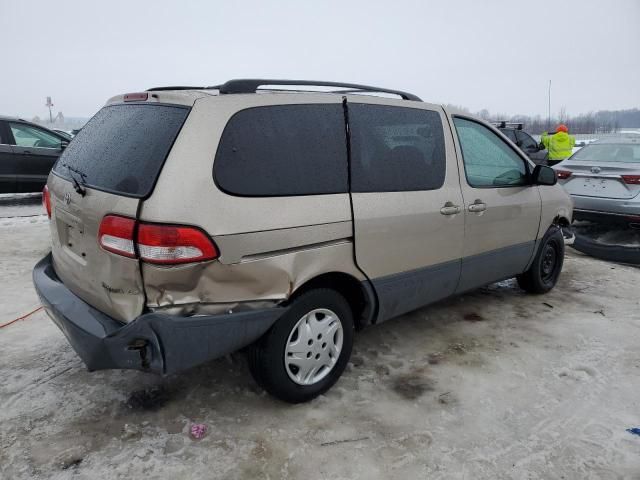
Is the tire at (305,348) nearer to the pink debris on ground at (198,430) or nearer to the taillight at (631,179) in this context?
the pink debris on ground at (198,430)

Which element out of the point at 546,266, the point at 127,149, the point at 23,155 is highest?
the point at 23,155

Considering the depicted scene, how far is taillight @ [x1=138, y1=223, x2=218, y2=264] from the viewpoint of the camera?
7.25 feet

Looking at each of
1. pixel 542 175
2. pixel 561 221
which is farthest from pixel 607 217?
pixel 542 175

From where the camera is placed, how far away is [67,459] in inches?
94.0

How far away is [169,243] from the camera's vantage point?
2217 mm

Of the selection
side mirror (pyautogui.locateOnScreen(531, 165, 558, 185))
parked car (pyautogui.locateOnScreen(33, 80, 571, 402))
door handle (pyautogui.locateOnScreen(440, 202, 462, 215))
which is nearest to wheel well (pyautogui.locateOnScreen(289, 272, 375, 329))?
parked car (pyautogui.locateOnScreen(33, 80, 571, 402))

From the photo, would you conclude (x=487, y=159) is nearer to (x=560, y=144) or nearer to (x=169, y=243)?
(x=169, y=243)

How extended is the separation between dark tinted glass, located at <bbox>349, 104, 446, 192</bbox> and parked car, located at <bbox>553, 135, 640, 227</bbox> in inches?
154

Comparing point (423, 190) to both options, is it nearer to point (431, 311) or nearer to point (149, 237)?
point (431, 311)

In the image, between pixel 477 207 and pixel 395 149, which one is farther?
pixel 477 207

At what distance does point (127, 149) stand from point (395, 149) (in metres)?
1.62

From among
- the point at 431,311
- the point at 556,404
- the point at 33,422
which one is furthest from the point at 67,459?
the point at 431,311

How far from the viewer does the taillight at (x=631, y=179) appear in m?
6.03

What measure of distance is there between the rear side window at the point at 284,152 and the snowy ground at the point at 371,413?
1286mm
